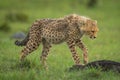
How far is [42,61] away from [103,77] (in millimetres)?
3343

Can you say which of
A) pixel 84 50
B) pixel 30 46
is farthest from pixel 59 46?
pixel 84 50

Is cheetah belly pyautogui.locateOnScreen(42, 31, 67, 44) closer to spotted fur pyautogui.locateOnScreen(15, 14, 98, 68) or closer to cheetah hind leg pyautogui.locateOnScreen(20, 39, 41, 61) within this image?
spotted fur pyautogui.locateOnScreen(15, 14, 98, 68)

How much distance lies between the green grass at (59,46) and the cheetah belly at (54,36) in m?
0.76

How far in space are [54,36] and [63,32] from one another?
315 mm

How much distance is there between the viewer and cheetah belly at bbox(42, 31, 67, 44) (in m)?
14.0

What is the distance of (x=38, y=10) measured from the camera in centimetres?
3750

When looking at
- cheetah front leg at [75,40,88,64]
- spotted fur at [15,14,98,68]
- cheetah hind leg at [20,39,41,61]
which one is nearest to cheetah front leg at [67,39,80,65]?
spotted fur at [15,14,98,68]

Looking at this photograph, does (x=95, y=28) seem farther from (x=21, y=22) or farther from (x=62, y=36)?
(x=21, y=22)

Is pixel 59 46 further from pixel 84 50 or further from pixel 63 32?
pixel 84 50

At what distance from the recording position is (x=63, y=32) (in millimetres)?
14055

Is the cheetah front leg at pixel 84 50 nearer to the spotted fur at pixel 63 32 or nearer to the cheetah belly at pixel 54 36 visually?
the spotted fur at pixel 63 32

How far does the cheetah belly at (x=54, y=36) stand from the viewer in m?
14.0

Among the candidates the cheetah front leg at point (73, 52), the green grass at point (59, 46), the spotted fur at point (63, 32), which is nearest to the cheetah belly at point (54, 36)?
the spotted fur at point (63, 32)

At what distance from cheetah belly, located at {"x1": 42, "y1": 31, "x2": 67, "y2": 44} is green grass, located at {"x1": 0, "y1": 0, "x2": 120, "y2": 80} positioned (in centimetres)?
76
